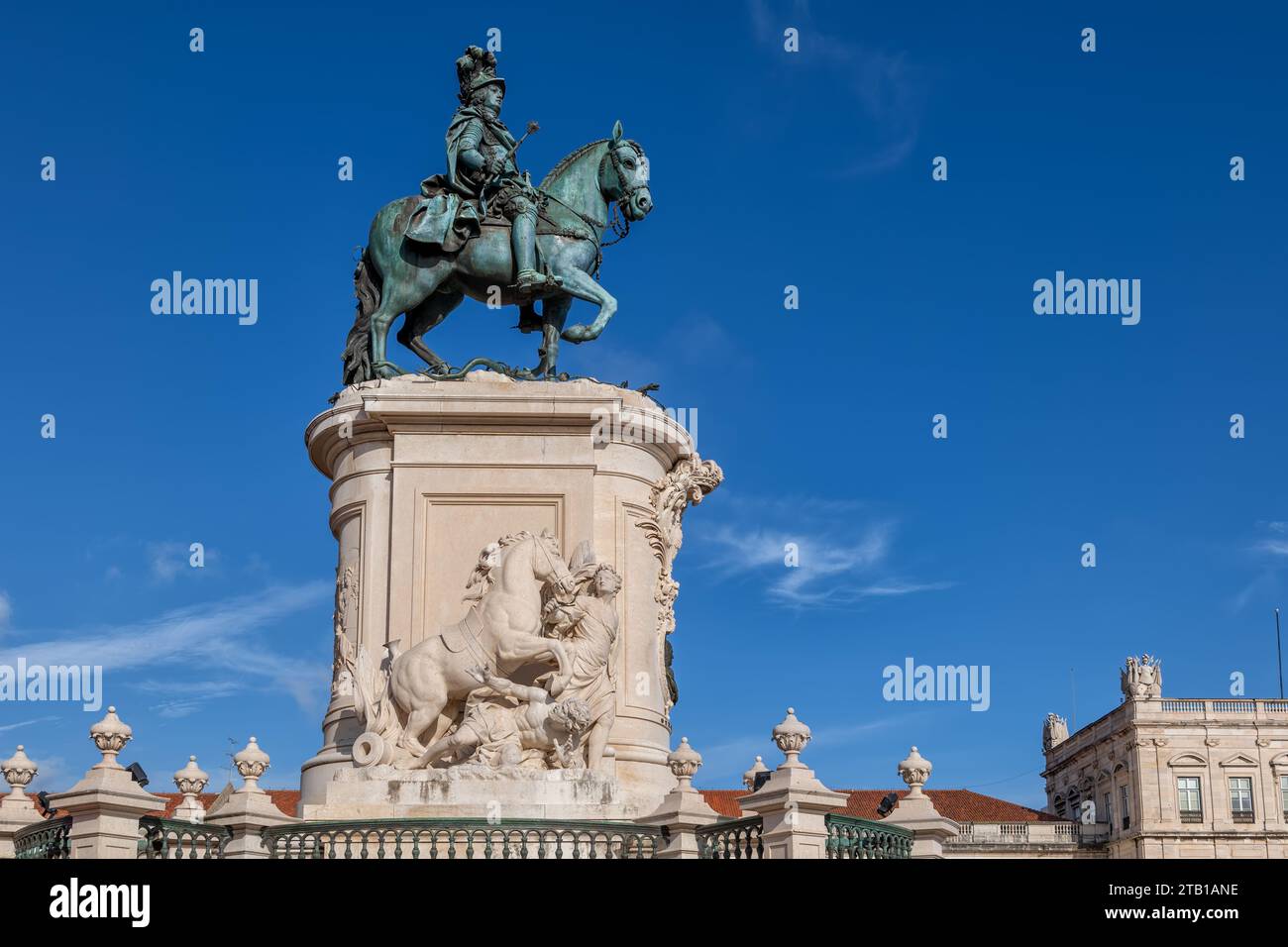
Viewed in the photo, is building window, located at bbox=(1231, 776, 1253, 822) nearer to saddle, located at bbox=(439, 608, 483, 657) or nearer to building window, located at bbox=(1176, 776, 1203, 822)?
building window, located at bbox=(1176, 776, 1203, 822)

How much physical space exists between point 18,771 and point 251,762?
450cm

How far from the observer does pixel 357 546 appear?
2008cm

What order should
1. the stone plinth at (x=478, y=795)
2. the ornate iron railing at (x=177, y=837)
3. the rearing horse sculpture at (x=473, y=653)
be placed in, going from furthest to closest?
1. the rearing horse sculpture at (x=473, y=653)
2. the stone plinth at (x=478, y=795)
3. the ornate iron railing at (x=177, y=837)

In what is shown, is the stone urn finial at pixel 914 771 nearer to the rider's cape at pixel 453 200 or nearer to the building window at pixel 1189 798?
the rider's cape at pixel 453 200

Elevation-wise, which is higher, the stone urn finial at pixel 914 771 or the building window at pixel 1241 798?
the building window at pixel 1241 798

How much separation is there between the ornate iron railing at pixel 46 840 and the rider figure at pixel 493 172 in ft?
Result: 25.8

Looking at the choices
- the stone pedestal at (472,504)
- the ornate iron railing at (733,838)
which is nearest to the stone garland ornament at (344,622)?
the stone pedestal at (472,504)

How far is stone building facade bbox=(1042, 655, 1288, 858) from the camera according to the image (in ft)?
265

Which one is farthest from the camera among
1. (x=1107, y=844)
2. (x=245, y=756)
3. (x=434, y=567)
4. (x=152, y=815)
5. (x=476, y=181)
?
(x=1107, y=844)

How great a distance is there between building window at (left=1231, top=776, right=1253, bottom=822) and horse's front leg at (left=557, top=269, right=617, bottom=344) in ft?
226

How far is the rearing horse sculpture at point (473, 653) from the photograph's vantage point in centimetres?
1748

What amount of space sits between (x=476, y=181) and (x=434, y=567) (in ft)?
15.6
